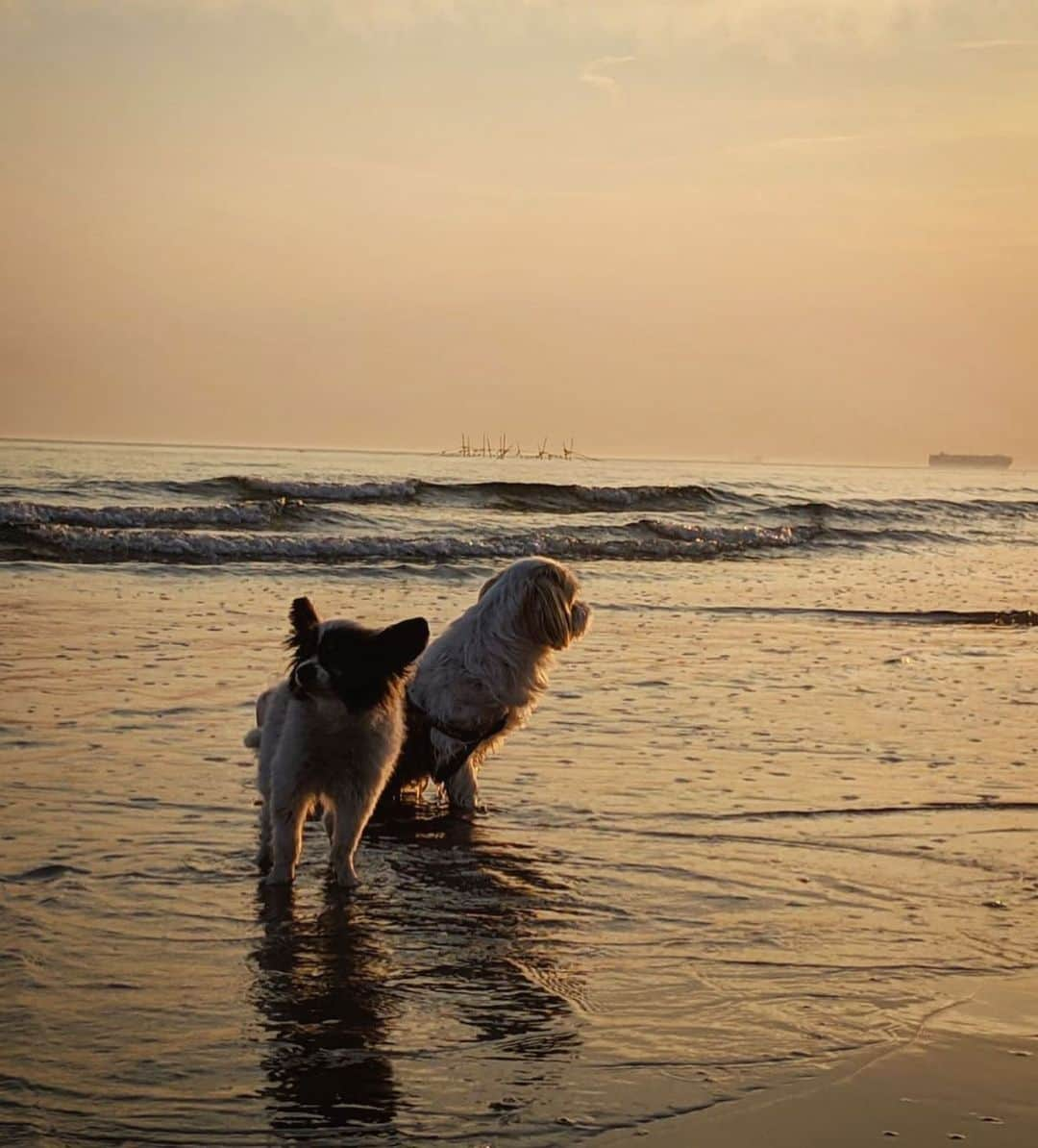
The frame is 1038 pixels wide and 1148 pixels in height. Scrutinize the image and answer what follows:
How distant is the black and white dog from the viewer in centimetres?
577

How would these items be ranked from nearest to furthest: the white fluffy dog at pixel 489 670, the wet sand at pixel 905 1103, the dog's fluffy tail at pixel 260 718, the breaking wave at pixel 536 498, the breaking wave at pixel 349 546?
the wet sand at pixel 905 1103
the dog's fluffy tail at pixel 260 718
the white fluffy dog at pixel 489 670
the breaking wave at pixel 349 546
the breaking wave at pixel 536 498

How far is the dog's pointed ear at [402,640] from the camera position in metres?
5.76

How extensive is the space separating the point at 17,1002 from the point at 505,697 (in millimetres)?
3619

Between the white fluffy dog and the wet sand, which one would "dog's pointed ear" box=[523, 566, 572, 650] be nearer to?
the white fluffy dog

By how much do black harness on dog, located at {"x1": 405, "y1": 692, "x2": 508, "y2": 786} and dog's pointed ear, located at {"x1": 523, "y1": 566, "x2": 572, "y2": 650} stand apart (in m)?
0.43

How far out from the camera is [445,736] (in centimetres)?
751

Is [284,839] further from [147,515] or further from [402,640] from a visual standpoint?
[147,515]

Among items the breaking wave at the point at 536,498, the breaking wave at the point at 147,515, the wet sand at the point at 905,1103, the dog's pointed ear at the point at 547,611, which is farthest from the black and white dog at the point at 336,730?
the breaking wave at the point at 536,498

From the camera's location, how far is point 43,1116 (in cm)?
365

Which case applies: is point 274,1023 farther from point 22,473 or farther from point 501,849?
point 22,473

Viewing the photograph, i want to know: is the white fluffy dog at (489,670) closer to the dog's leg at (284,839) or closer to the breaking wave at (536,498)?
the dog's leg at (284,839)

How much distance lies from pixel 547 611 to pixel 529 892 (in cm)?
197

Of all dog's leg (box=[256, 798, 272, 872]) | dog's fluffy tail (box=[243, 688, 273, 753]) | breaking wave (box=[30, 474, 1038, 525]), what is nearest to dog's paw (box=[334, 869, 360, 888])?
dog's leg (box=[256, 798, 272, 872])

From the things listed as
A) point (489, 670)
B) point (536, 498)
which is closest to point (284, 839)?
point (489, 670)
